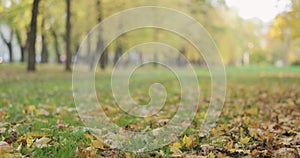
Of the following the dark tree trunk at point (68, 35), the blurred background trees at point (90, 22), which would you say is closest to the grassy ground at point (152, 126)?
the blurred background trees at point (90, 22)

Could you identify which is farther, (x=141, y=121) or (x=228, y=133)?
(x=141, y=121)

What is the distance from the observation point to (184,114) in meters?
5.38

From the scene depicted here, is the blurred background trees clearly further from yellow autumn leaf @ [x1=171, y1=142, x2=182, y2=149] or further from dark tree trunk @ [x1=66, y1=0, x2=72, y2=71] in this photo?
yellow autumn leaf @ [x1=171, y1=142, x2=182, y2=149]

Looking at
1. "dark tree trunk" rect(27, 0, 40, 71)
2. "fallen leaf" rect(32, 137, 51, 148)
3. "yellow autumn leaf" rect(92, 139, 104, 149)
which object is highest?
"dark tree trunk" rect(27, 0, 40, 71)

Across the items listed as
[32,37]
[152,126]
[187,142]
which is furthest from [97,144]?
[32,37]

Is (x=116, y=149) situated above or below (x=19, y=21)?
below

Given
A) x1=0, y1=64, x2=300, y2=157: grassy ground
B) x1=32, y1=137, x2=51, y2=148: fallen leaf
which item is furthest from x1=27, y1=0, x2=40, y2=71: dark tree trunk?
x1=32, y1=137, x2=51, y2=148: fallen leaf

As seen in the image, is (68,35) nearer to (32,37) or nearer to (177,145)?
(32,37)

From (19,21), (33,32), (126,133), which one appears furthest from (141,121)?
(19,21)

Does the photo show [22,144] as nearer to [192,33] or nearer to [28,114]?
[28,114]

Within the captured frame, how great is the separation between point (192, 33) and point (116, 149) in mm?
27755

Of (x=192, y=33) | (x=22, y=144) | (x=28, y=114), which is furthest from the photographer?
(x=192, y=33)

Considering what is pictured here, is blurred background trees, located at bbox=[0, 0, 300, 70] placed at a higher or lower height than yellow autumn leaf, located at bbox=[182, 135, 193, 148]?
higher

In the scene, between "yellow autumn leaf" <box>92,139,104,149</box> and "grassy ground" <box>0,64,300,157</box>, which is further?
"yellow autumn leaf" <box>92,139,104,149</box>
